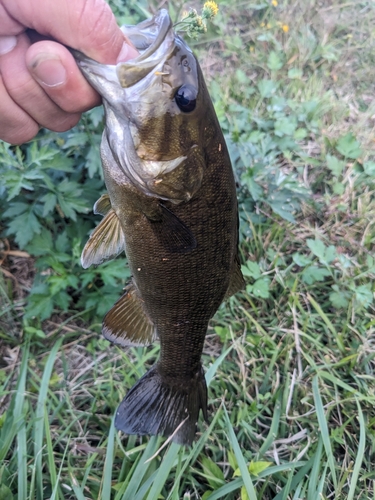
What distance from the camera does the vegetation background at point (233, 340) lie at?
5.85ft

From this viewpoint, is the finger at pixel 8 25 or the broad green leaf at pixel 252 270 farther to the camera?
the broad green leaf at pixel 252 270

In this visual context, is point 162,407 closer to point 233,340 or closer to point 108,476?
point 108,476

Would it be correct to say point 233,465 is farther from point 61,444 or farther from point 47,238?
point 47,238

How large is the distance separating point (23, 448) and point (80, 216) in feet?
4.65

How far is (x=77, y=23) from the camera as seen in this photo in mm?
1169

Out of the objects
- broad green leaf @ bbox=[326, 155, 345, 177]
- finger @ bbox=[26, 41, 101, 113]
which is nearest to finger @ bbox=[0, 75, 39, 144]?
finger @ bbox=[26, 41, 101, 113]

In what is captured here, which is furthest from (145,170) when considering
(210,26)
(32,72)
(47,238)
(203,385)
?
(210,26)

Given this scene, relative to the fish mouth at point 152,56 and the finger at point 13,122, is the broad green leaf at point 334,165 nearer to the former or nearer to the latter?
the fish mouth at point 152,56

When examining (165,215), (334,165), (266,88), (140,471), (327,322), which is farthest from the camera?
(266,88)

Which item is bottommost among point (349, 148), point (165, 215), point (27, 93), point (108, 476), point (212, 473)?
point (212, 473)

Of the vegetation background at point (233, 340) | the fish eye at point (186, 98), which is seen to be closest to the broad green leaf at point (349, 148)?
the vegetation background at point (233, 340)

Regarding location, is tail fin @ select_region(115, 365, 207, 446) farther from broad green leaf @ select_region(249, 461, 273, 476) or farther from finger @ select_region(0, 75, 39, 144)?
finger @ select_region(0, 75, 39, 144)

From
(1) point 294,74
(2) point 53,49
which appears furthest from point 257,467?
(1) point 294,74

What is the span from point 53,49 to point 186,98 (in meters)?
0.42
